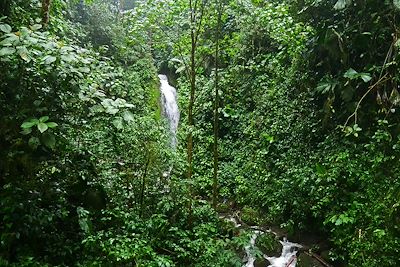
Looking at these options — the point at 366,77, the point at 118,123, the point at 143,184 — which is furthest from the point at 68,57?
the point at 366,77

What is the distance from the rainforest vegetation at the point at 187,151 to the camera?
390cm

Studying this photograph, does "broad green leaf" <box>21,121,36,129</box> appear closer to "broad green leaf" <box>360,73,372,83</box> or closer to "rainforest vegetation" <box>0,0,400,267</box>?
"rainforest vegetation" <box>0,0,400,267</box>

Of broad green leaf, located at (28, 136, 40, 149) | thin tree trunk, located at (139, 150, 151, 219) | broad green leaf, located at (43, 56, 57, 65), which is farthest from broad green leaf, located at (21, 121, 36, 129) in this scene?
thin tree trunk, located at (139, 150, 151, 219)

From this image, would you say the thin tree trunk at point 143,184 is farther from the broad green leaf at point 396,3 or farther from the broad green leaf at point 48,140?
the broad green leaf at point 396,3

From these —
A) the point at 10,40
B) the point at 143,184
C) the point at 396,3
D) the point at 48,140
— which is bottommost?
the point at 143,184

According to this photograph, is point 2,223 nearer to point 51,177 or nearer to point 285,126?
point 51,177

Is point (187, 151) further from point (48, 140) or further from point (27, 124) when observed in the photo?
point (27, 124)

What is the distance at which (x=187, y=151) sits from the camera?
6.56 meters

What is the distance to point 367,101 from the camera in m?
6.62

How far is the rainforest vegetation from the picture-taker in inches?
154

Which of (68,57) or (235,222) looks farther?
(235,222)

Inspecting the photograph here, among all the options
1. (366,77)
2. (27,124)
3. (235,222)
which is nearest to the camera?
(27,124)

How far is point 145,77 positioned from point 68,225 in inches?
316

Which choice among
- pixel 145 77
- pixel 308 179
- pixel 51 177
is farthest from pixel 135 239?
pixel 145 77
